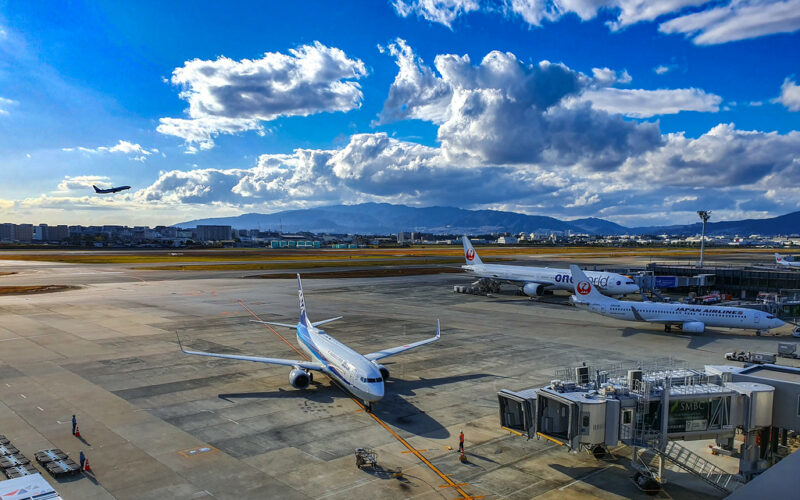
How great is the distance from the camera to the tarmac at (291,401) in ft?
65.8

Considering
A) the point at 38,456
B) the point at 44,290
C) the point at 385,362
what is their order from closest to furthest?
the point at 38,456
the point at 385,362
the point at 44,290

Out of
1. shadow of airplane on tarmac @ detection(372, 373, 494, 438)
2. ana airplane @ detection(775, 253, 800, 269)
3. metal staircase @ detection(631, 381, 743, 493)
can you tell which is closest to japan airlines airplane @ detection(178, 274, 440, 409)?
shadow of airplane on tarmac @ detection(372, 373, 494, 438)

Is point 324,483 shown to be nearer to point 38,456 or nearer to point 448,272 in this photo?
point 38,456

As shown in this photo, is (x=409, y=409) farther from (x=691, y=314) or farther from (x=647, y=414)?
(x=691, y=314)

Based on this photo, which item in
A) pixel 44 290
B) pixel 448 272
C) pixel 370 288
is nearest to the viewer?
pixel 44 290

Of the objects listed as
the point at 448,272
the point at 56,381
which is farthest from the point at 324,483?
the point at 448,272

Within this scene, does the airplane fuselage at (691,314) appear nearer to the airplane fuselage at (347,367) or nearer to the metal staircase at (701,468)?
the metal staircase at (701,468)

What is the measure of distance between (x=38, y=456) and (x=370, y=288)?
68.5 m

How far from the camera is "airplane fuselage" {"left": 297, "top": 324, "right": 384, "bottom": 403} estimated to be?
26.8 m

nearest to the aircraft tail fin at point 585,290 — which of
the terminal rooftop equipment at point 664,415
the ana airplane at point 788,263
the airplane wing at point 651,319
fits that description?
the airplane wing at point 651,319

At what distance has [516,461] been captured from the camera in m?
22.0

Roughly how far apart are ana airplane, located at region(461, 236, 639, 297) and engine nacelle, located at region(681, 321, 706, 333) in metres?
18.3

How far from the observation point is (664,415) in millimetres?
19219

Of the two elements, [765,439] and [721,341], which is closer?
[765,439]
